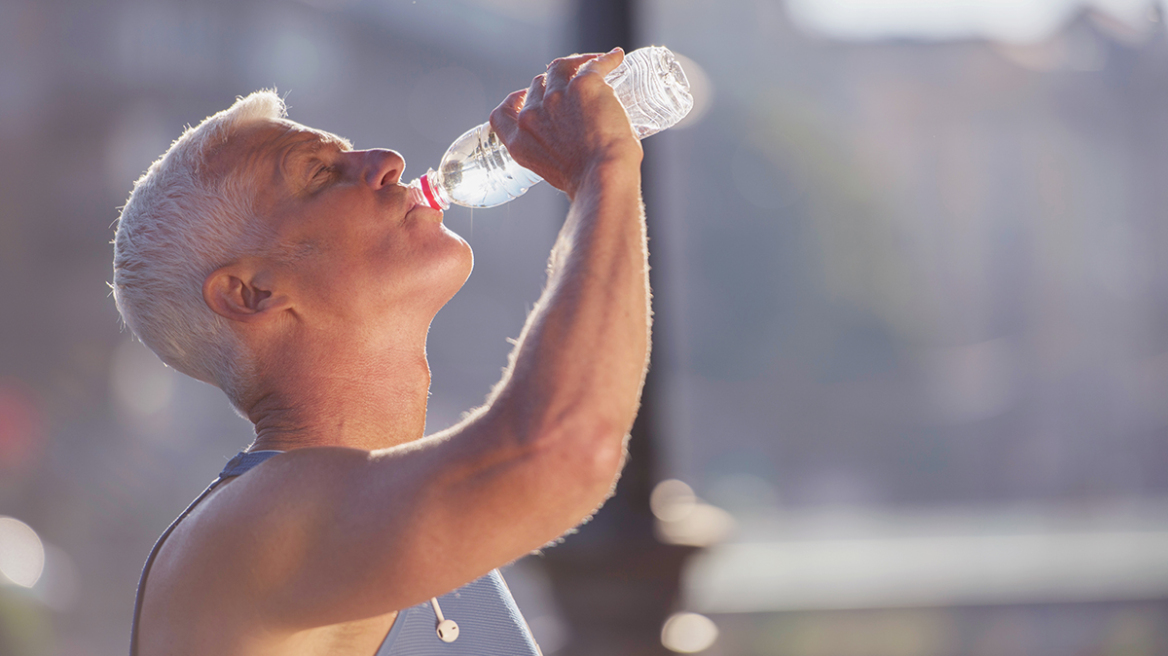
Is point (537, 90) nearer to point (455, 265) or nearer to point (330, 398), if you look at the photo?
point (455, 265)

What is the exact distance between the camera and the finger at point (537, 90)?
980 mm

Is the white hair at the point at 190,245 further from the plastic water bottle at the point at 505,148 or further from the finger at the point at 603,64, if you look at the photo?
the finger at the point at 603,64

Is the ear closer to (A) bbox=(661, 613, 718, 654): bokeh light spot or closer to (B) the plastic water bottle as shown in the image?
(B) the plastic water bottle

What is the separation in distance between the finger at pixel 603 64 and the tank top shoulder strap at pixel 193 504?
515 millimetres

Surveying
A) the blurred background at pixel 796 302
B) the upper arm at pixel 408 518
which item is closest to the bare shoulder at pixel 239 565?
the upper arm at pixel 408 518

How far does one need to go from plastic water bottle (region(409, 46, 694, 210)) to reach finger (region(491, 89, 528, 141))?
254 mm

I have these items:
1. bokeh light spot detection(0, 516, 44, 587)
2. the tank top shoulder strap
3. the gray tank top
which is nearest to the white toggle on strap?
the gray tank top

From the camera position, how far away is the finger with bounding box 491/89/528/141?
100cm

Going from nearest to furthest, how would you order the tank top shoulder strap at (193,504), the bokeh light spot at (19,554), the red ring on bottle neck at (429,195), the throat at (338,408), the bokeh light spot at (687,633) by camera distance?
the tank top shoulder strap at (193,504), the throat at (338,408), the red ring on bottle neck at (429,195), the bokeh light spot at (687,633), the bokeh light spot at (19,554)

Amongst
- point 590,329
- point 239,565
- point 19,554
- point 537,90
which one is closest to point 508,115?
point 537,90

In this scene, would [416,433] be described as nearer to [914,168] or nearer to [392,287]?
[392,287]

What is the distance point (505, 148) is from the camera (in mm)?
1300

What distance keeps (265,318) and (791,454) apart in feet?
71.9

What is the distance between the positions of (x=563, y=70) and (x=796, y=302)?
72.4 feet
